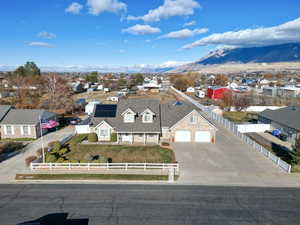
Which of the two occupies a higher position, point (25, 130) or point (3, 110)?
point (3, 110)

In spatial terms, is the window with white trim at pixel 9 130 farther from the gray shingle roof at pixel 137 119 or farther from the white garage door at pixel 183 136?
the white garage door at pixel 183 136

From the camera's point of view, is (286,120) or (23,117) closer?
(23,117)

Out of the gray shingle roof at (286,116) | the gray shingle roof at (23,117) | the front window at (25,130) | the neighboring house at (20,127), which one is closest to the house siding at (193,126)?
the gray shingle roof at (286,116)

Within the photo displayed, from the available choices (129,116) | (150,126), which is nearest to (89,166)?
(129,116)

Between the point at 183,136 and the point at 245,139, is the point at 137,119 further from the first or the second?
the point at 245,139

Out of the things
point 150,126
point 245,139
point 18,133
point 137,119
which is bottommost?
point 245,139

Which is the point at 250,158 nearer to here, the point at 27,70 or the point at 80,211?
the point at 80,211

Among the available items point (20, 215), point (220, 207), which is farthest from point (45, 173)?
point (220, 207)

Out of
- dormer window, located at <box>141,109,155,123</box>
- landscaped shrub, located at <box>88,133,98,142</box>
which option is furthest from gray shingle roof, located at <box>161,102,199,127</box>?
landscaped shrub, located at <box>88,133,98,142</box>
